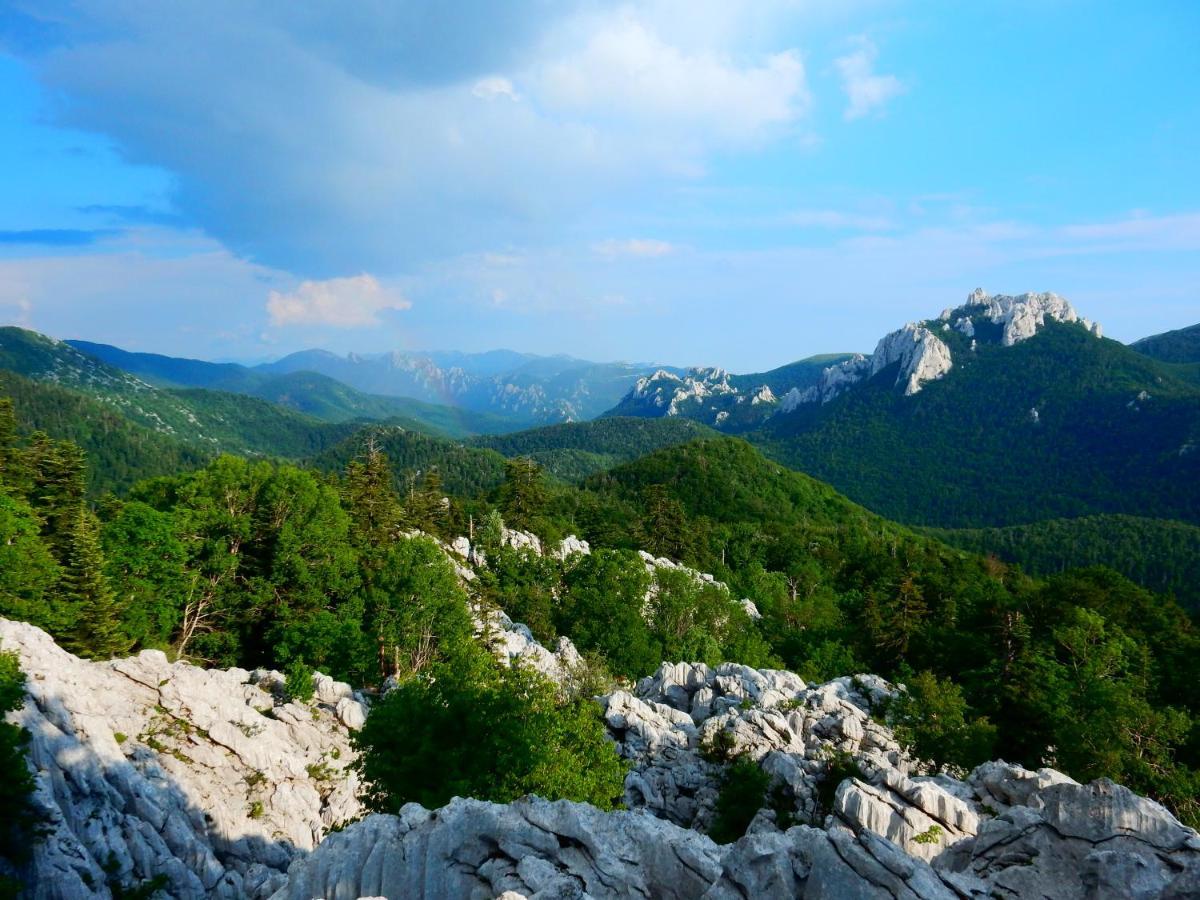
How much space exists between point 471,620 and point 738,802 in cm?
2406

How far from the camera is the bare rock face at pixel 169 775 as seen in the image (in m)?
19.2

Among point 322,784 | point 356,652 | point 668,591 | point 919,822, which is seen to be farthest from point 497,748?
point 668,591

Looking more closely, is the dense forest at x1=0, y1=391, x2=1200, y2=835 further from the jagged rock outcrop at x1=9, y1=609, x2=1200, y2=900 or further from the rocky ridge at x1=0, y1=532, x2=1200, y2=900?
the rocky ridge at x1=0, y1=532, x2=1200, y2=900

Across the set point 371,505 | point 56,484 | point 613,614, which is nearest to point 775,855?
point 56,484

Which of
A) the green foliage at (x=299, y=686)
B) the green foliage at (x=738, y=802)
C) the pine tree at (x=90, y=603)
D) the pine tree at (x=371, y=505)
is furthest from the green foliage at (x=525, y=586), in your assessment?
the green foliage at (x=738, y=802)

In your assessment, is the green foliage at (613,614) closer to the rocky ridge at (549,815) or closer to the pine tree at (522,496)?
the rocky ridge at (549,815)

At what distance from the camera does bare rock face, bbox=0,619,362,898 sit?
19203mm

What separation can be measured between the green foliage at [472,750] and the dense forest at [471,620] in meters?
0.11

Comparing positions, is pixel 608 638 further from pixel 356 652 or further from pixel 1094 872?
pixel 1094 872

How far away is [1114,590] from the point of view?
2576 inches

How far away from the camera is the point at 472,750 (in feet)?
74.6

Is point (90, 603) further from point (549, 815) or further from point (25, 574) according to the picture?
point (549, 815)

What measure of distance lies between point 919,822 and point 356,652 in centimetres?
3270

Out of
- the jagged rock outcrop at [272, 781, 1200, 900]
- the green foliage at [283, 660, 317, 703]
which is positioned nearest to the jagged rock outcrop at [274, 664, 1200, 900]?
the jagged rock outcrop at [272, 781, 1200, 900]
